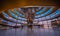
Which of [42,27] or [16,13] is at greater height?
[16,13]

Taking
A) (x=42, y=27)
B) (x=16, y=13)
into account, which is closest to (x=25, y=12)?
(x=16, y=13)

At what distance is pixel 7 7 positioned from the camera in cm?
117

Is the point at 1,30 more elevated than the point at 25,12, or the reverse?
the point at 25,12

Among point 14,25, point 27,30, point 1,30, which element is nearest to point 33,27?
point 27,30

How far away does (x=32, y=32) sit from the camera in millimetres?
1312

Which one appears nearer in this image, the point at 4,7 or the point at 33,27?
the point at 4,7

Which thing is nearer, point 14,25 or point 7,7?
point 7,7

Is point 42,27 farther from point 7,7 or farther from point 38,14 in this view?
point 7,7

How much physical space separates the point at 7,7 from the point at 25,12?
22cm

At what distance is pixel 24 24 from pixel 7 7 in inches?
9.9

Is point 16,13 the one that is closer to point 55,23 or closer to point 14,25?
point 14,25

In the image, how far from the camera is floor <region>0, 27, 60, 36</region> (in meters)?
1.29

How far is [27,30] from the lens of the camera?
1.34m

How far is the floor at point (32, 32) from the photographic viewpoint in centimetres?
129
